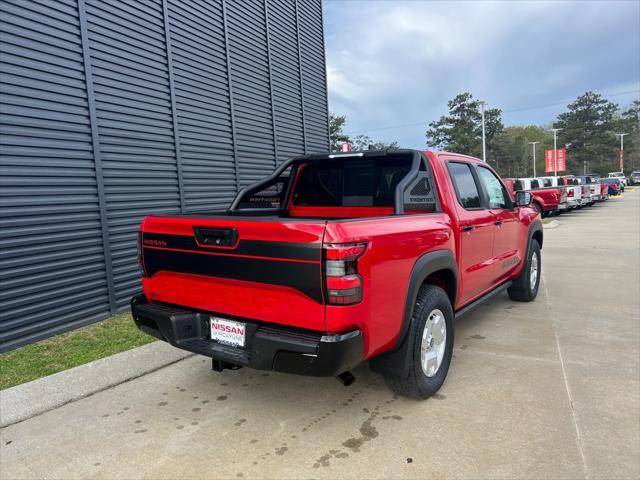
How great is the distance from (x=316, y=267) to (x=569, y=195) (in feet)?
69.1

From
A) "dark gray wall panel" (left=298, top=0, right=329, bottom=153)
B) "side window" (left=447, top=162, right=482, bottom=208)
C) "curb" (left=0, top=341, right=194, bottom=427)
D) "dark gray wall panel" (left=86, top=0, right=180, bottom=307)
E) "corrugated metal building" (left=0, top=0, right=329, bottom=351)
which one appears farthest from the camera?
"dark gray wall panel" (left=298, top=0, right=329, bottom=153)

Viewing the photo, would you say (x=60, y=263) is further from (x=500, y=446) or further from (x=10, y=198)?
(x=500, y=446)

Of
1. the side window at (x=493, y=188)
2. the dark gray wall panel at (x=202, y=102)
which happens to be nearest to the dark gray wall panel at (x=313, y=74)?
the dark gray wall panel at (x=202, y=102)

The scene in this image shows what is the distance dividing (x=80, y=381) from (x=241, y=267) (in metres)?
2.09

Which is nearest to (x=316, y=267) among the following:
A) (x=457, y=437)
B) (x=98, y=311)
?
(x=457, y=437)

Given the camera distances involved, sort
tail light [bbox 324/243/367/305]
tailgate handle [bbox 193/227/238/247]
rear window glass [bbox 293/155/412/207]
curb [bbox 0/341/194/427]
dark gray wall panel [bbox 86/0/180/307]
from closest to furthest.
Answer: tail light [bbox 324/243/367/305] < tailgate handle [bbox 193/227/238/247] < curb [bbox 0/341/194/427] < rear window glass [bbox 293/155/412/207] < dark gray wall panel [bbox 86/0/180/307]

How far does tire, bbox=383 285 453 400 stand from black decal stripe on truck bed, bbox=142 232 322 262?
1052 mm

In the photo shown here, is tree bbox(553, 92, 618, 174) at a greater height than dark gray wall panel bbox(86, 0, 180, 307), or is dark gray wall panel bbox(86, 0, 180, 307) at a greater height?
tree bbox(553, 92, 618, 174)

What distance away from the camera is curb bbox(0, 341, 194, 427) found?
3.30 meters

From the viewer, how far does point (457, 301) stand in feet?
12.3

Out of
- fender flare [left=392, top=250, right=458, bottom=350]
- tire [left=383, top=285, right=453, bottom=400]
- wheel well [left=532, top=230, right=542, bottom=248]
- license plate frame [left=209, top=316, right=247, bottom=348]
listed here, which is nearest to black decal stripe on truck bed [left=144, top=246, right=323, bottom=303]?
license plate frame [left=209, top=316, right=247, bottom=348]

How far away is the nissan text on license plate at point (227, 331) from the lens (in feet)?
8.89

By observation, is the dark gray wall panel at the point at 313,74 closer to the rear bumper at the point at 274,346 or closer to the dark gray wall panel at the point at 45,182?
the dark gray wall panel at the point at 45,182

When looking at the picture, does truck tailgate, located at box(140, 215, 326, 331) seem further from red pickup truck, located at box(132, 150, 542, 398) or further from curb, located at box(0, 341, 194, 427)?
curb, located at box(0, 341, 194, 427)
